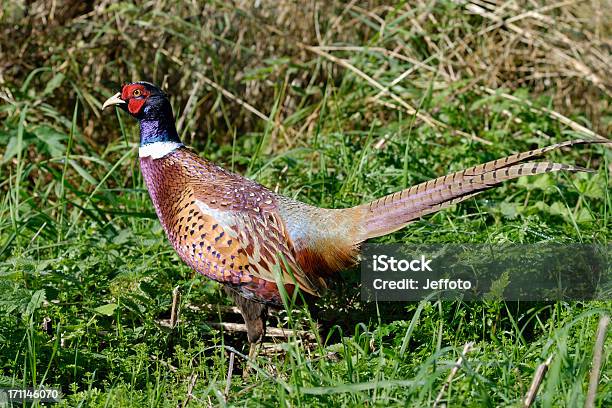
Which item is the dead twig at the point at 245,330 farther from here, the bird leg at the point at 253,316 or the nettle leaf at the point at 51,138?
the nettle leaf at the point at 51,138

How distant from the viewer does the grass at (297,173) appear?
2949 mm

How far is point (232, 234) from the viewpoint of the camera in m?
3.55

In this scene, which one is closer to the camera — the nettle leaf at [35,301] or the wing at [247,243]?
the nettle leaf at [35,301]

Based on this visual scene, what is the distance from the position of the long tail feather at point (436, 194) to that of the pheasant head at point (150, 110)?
Result: 1028mm

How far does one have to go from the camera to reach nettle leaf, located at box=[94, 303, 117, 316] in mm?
3477

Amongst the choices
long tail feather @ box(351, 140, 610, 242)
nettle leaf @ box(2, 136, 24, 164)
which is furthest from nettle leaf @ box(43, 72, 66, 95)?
long tail feather @ box(351, 140, 610, 242)

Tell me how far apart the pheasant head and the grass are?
46 cm

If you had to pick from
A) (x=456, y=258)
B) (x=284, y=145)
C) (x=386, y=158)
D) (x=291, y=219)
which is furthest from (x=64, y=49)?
(x=456, y=258)

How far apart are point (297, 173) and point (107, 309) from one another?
1722 millimetres

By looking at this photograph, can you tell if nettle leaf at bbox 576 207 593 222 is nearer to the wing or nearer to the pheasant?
the pheasant

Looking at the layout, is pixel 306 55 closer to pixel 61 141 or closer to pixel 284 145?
pixel 284 145

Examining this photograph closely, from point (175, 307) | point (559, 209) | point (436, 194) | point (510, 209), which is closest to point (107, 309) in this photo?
point (175, 307)

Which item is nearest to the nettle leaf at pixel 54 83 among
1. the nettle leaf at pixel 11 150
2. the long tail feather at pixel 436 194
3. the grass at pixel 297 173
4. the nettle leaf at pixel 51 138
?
the grass at pixel 297 173

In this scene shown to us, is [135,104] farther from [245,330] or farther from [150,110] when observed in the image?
[245,330]
